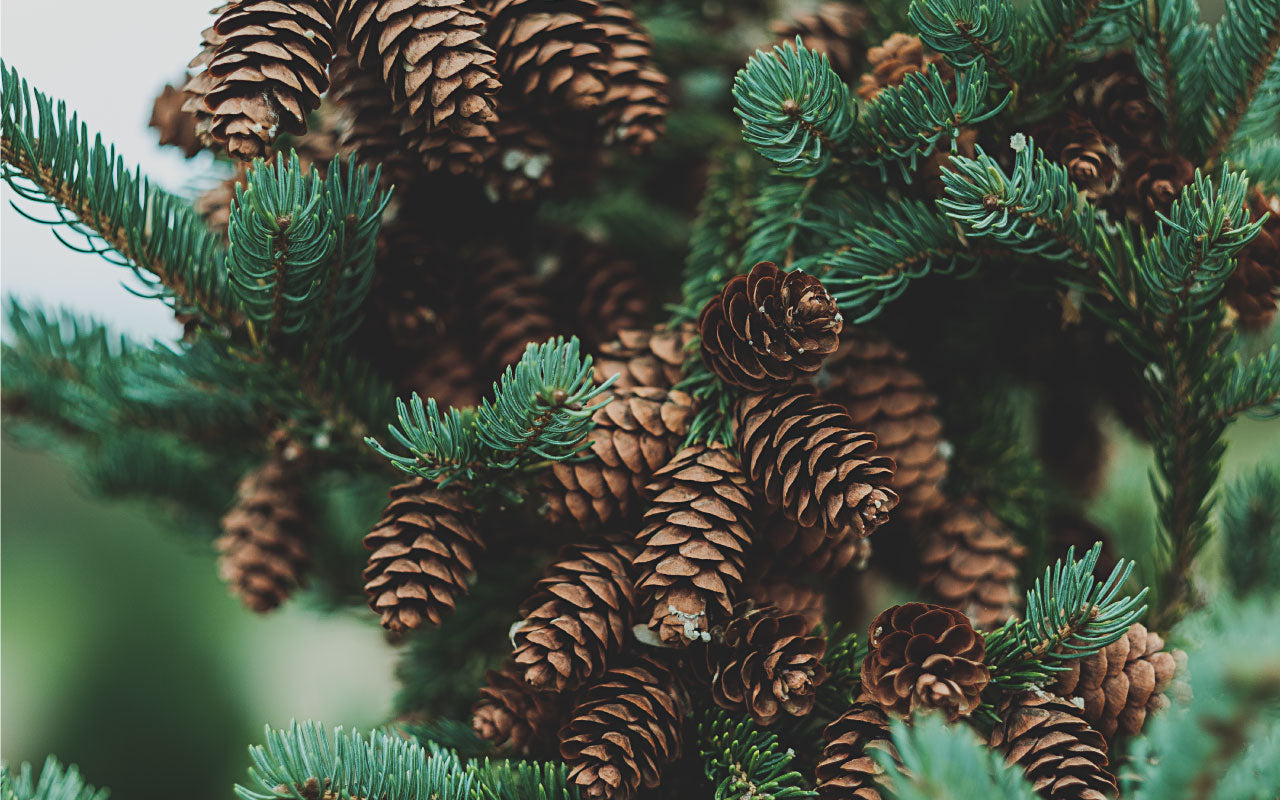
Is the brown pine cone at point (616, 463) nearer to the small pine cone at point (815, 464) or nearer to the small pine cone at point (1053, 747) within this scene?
the small pine cone at point (815, 464)

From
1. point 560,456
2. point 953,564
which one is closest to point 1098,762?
point 953,564

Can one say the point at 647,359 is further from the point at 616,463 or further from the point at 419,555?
the point at 419,555

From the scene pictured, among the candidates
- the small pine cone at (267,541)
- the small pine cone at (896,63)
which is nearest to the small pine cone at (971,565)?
the small pine cone at (896,63)

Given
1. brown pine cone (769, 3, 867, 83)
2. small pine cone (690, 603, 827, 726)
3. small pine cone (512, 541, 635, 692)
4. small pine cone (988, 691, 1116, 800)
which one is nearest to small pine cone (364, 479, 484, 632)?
small pine cone (512, 541, 635, 692)

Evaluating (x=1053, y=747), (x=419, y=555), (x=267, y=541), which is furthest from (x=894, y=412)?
(x=267, y=541)

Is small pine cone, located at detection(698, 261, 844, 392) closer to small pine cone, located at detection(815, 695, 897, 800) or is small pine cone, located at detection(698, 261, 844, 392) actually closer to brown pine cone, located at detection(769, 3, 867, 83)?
small pine cone, located at detection(815, 695, 897, 800)

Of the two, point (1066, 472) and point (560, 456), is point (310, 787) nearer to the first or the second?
point (560, 456)
